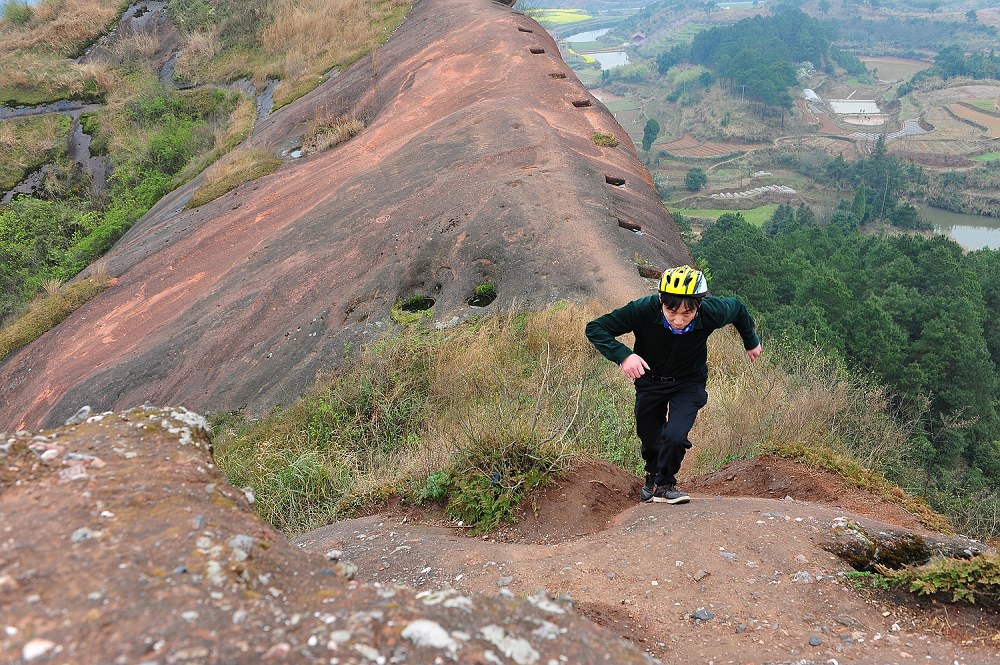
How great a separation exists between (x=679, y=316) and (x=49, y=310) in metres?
12.5

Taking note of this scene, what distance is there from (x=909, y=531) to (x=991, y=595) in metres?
0.71

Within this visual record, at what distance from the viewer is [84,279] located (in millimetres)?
12891

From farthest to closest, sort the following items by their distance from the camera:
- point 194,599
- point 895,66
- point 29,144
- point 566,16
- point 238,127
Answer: point 566,16
point 895,66
point 29,144
point 238,127
point 194,599

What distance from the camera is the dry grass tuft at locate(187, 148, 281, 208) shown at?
1466 centimetres

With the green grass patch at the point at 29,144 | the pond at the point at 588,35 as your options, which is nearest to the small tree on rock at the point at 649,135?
the green grass patch at the point at 29,144

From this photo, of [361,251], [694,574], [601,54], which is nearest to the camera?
[694,574]

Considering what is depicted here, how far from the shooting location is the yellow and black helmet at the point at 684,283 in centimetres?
347

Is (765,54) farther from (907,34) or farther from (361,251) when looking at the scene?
(361,251)

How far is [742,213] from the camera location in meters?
59.2

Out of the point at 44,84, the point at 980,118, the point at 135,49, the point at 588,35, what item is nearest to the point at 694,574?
the point at 44,84

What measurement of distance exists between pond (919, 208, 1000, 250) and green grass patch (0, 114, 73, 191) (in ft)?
190

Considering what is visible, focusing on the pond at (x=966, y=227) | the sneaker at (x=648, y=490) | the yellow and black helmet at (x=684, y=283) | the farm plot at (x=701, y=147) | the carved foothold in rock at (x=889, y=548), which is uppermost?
the yellow and black helmet at (x=684, y=283)

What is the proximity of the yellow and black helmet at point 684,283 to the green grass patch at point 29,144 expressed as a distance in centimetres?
2462

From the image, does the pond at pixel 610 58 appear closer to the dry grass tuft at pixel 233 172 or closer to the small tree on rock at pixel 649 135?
the small tree on rock at pixel 649 135
